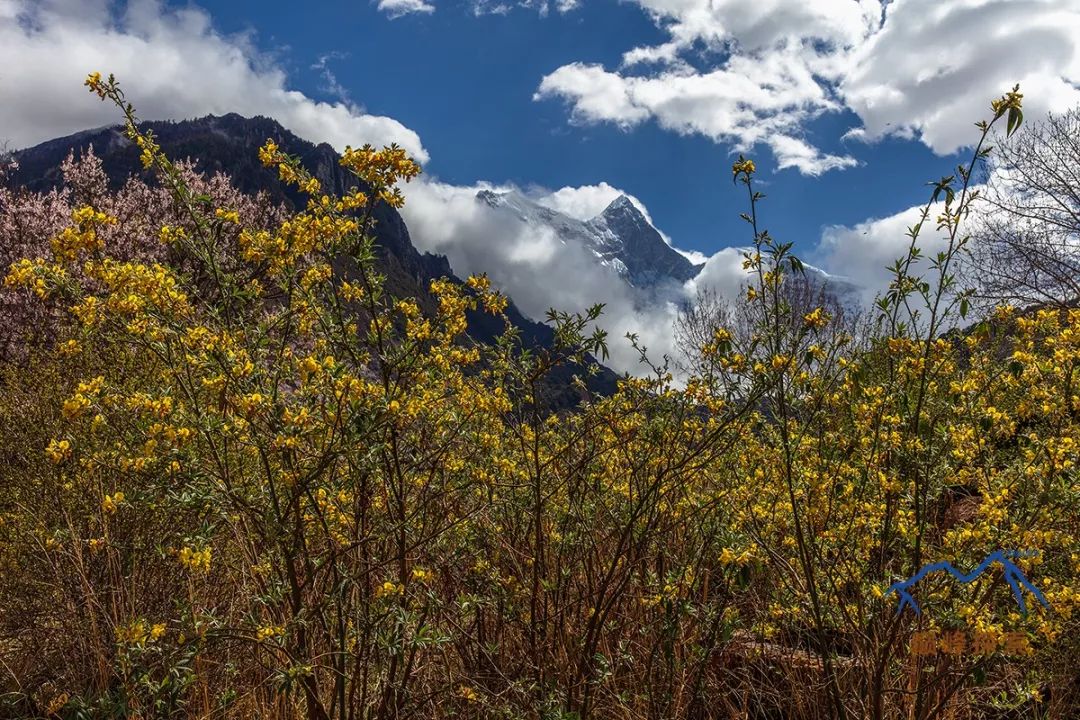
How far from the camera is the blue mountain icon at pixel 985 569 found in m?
2.43

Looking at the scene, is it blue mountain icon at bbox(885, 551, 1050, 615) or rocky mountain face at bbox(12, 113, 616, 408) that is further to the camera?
rocky mountain face at bbox(12, 113, 616, 408)

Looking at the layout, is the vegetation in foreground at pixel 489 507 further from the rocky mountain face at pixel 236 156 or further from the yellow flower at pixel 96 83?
the rocky mountain face at pixel 236 156

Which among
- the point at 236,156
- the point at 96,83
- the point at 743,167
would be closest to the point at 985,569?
the point at 743,167

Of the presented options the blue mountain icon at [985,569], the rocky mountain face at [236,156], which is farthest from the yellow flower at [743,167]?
the rocky mountain face at [236,156]

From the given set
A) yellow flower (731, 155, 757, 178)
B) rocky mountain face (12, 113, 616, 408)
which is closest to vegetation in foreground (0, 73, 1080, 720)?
yellow flower (731, 155, 757, 178)

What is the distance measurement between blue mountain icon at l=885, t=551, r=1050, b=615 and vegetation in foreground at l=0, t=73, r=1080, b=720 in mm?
57

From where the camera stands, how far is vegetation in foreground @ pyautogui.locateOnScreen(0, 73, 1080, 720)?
2.36 meters

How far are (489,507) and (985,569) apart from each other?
214cm

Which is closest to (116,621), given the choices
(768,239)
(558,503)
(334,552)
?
(334,552)

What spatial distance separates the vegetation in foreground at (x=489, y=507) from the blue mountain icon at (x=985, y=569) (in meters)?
0.06

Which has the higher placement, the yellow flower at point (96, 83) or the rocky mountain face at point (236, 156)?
the rocky mountain face at point (236, 156)

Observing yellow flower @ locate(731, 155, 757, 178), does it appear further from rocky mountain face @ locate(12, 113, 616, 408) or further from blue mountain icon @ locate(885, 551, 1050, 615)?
rocky mountain face @ locate(12, 113, 616, 408)

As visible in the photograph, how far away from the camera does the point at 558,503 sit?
396 centimetres

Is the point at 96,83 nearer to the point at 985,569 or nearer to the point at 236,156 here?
the point at 985,569
